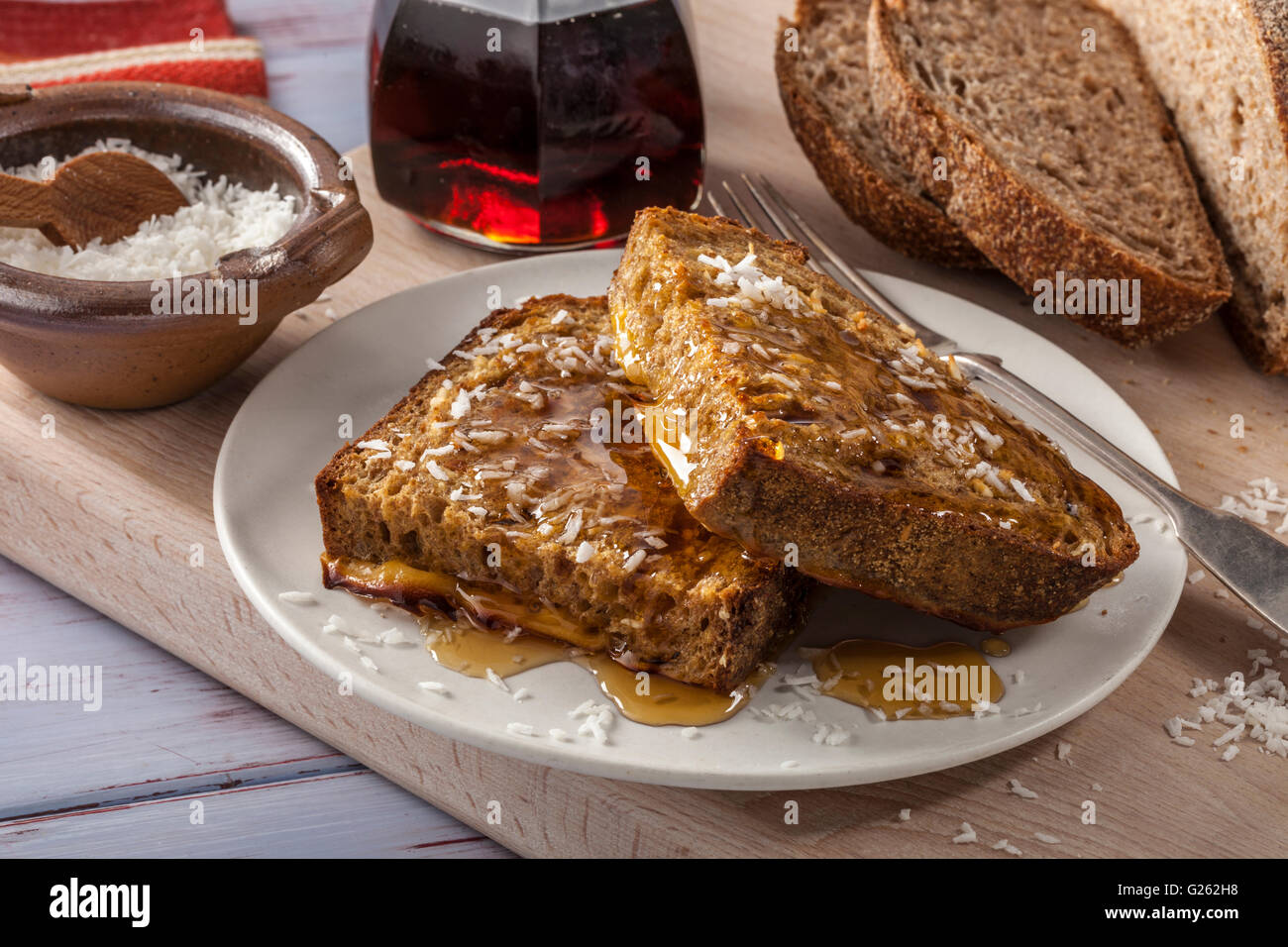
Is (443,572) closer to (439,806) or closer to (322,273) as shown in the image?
(439,806)

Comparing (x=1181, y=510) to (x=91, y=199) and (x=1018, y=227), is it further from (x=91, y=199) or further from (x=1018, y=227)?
(x=91, y=199)

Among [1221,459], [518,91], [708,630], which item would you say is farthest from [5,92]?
[1221,459]

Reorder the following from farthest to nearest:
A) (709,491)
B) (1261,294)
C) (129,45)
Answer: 1. (129,45)
2. (1261,294)
3. (709,491)

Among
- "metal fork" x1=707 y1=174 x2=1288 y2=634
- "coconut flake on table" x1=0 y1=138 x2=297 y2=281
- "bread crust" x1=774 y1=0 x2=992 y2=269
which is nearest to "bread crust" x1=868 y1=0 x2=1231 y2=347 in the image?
"bread crust" x1=774 y1=0 x2=992 y2=269

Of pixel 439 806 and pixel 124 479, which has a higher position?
pixel 124 479

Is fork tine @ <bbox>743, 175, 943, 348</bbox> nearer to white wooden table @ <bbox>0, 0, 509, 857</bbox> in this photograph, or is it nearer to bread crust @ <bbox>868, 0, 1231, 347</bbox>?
bread crust @ <bbox>868, 0, 1231, 347</bbox>

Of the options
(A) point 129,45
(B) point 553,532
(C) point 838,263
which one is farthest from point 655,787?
(A) point 129,45
